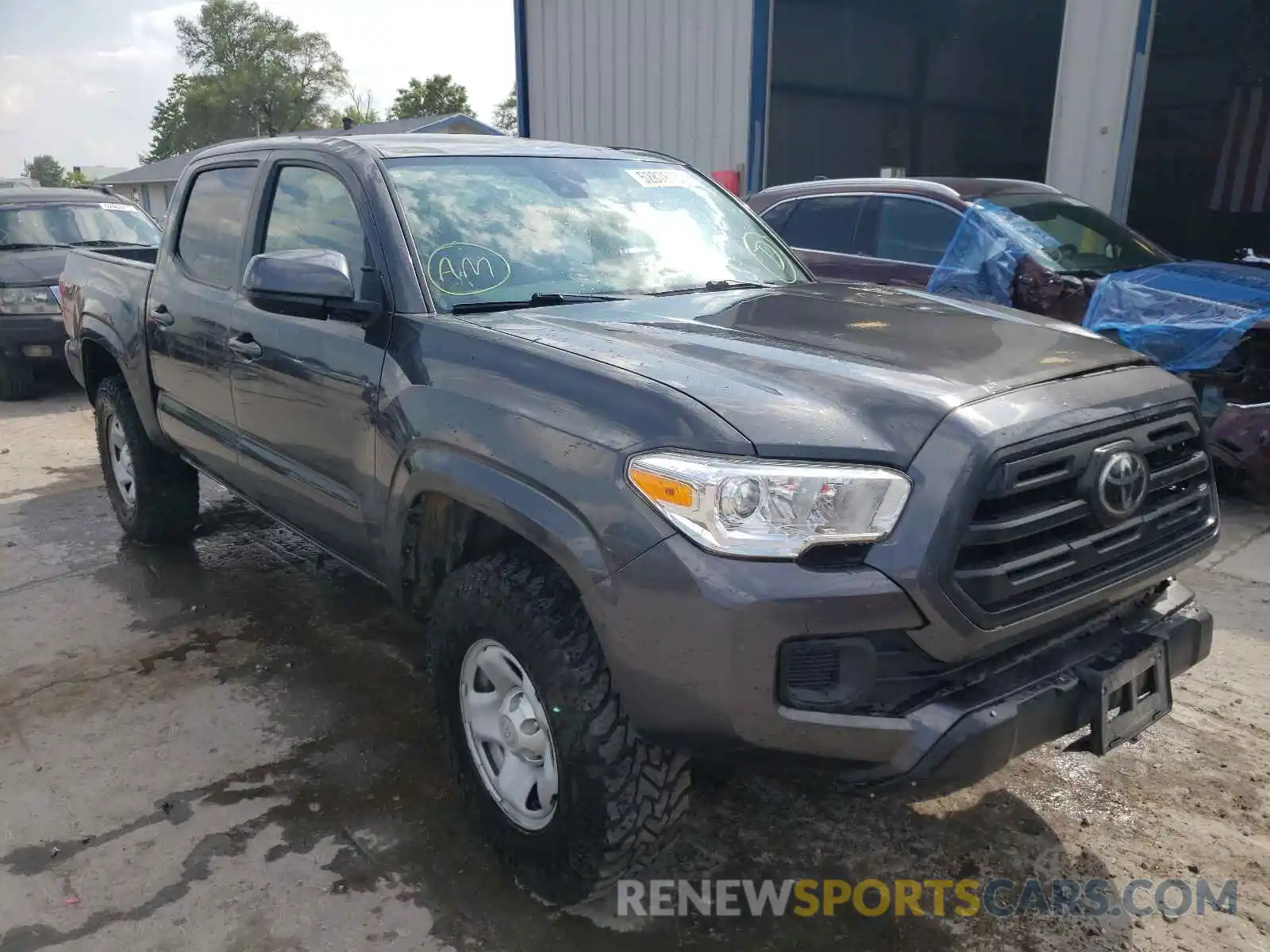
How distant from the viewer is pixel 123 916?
2.46 meters

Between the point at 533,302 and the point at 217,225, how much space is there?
71.6 inches

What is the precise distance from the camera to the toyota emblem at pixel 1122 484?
2125mm

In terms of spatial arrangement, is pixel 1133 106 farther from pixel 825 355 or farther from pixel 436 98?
pixel 436 98

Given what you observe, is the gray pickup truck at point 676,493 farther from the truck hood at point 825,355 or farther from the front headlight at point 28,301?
the front headlight at point 28,301

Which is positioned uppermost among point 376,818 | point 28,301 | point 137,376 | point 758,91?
point 758,91

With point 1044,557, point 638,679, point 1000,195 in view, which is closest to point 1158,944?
point 1044,557

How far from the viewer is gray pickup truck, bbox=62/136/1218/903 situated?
193 centimetres

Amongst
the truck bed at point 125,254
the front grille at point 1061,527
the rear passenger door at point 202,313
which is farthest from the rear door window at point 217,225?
the front grille at point 1061,527

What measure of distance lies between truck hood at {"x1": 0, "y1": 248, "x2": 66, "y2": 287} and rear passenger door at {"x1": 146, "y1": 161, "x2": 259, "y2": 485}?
546cm

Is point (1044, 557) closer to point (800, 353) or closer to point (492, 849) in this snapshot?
point (800, 353)

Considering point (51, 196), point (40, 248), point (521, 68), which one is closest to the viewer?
point (40, 248)

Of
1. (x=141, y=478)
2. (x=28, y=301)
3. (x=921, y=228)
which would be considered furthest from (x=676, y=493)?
(x=28, y=301)

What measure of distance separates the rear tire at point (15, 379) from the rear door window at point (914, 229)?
24.4ft

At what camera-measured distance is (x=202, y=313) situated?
3822 millimetres
